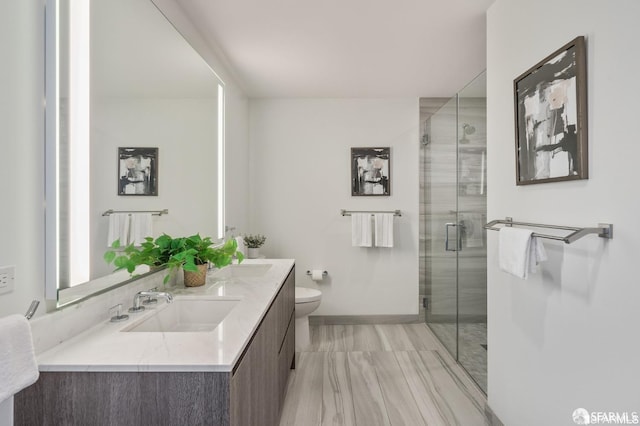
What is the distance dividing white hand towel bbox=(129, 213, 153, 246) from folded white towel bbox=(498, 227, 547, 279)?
1.67 meters

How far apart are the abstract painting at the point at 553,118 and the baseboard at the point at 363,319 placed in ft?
7.75

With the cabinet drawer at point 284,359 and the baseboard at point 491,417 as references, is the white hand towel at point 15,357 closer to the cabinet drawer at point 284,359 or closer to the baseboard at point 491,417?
the cabinet drawer at point 284,359

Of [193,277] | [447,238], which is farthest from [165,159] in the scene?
[447,238]

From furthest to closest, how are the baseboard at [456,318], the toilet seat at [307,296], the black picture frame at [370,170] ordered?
the black picture frame at [370,170] < the toilet seat at [307,296] < the baseboard at [456,318]

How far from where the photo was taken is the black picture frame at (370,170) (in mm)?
3664

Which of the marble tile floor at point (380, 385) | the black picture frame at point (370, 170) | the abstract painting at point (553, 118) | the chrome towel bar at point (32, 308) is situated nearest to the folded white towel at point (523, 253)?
the abstract painting at point (553, 118)

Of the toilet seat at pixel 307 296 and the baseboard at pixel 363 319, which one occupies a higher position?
the toilet seat at pixel 307 296

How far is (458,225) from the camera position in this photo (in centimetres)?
277

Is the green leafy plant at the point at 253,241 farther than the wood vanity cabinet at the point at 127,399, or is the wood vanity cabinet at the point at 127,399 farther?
the green leafy plant at the point at 253,241

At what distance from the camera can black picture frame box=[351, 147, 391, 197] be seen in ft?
12.0

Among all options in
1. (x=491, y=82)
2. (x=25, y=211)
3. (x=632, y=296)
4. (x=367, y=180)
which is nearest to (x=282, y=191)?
(x=367, y=180)

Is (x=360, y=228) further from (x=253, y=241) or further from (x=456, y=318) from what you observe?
(x=456, y=318)

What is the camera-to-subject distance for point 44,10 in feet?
3.51

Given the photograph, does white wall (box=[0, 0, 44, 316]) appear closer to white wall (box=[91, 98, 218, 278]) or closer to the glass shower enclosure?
white wall (box=[91, 98, 218, 278])
